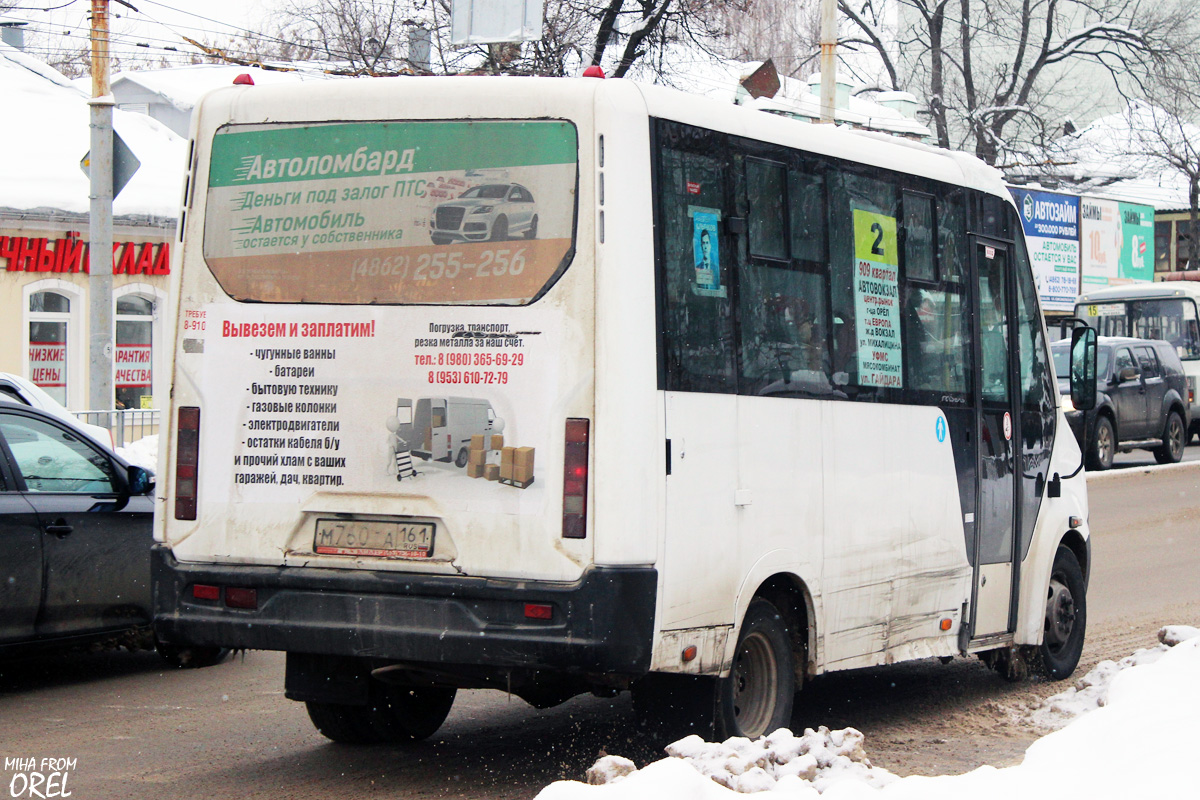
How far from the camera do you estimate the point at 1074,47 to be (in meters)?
49.6

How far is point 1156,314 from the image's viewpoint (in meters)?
32.8

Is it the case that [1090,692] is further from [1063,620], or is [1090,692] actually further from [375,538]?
[375,538]

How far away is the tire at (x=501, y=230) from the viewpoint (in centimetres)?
538

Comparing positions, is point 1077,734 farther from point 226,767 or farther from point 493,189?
point 226,767

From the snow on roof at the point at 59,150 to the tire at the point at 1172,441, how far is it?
54.1ft

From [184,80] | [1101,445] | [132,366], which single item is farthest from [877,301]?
[184,80]

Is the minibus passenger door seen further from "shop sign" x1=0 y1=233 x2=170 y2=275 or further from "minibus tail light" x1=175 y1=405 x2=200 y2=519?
"shop sign" x1=0 y1=233 x2=170 y2=275

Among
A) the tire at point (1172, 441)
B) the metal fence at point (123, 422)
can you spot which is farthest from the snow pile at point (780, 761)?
the tire at point (1172, 441)

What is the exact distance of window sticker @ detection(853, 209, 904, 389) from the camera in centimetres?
660

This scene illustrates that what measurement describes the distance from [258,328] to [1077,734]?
334cm

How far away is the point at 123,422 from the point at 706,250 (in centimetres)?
1364

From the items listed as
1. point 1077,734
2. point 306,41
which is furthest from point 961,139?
point 1077,734

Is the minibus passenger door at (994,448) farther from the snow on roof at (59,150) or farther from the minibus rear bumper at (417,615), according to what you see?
the snow on roof at (59,150)

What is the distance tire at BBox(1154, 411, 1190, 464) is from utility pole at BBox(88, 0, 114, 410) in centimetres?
1718
